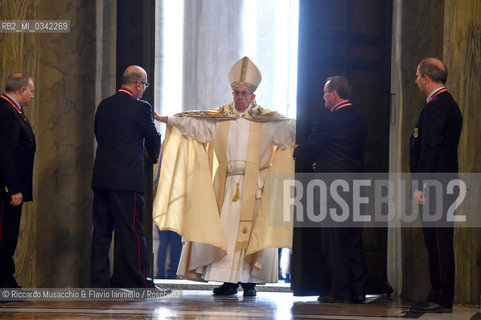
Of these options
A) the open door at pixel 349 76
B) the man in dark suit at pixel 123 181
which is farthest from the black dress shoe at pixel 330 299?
the man in dark suit at pixel 123 181

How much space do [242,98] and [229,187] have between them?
30.9 inches

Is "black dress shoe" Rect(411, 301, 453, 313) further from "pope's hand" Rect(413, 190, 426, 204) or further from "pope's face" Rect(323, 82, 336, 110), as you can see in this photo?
"pope's face" Rect(323, 82, 336, 110)

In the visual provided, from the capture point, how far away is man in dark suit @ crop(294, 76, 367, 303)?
671 cm

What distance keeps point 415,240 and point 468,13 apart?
6.12 feet

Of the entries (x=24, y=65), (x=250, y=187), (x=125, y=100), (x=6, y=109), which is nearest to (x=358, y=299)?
(x=250, y=187)

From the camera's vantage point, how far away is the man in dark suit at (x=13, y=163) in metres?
6.14

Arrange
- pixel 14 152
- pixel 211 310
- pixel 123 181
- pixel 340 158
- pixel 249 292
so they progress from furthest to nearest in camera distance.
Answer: pixel 249 292, pixel 340 158, pixel 123 181, pixel 14 152, pixel 211 310

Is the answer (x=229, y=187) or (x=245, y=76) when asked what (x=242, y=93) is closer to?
(x=245, y=76)

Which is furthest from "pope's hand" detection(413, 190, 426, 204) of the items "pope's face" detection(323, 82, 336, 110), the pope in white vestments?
the pope in white vestments

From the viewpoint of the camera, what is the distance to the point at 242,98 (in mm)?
7723

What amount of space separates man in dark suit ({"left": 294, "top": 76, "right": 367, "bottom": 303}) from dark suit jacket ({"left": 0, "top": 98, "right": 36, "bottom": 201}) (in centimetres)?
206

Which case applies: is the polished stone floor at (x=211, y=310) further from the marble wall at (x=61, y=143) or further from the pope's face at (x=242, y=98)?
the pope's face at (x=242, y=98)

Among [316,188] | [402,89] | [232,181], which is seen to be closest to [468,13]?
[402,89]

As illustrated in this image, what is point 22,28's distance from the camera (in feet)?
22.3
